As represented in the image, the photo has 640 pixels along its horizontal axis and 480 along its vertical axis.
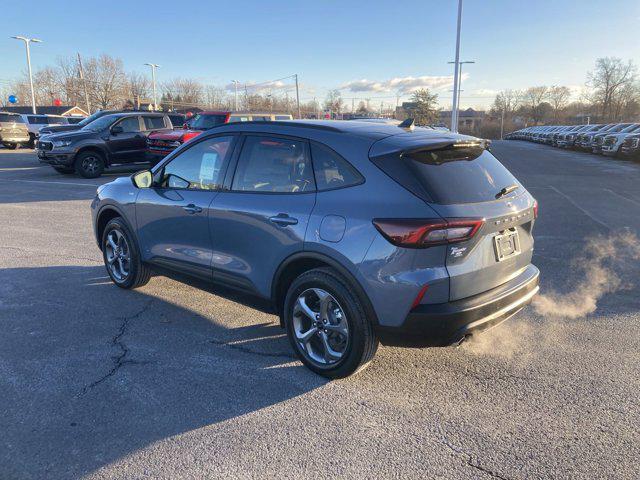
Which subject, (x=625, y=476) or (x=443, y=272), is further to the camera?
(x=443, y=272)

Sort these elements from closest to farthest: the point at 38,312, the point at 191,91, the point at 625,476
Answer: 1. the point at 625,476
2. the point at 38,312
3. the point at 191,91

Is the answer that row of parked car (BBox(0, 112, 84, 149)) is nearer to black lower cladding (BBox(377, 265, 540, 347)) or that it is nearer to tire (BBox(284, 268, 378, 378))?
tire (BBox(284, 268, 378, 378))

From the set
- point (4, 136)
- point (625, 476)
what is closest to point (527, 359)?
point (625, 476)

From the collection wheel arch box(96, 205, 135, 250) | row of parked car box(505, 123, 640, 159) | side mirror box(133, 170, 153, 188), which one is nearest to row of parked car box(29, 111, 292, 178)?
wheel arch box(96, 205, 135, 250)

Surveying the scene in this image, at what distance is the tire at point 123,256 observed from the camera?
499 cm

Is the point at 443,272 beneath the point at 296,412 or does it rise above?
above

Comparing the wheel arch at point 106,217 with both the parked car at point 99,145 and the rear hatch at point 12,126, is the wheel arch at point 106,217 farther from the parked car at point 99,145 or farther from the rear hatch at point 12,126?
the rear hatch at point 12,126

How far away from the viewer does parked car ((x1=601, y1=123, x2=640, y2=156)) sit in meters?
23.2

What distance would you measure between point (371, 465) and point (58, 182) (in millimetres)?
14411

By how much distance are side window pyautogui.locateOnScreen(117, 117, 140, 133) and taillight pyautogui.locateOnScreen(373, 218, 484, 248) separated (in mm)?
14643

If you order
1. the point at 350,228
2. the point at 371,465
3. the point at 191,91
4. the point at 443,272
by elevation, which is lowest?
the point at 371,465

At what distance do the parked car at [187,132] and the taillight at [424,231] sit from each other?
11.0m

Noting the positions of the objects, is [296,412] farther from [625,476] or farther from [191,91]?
[191,91]

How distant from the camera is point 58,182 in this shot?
14227 mm
